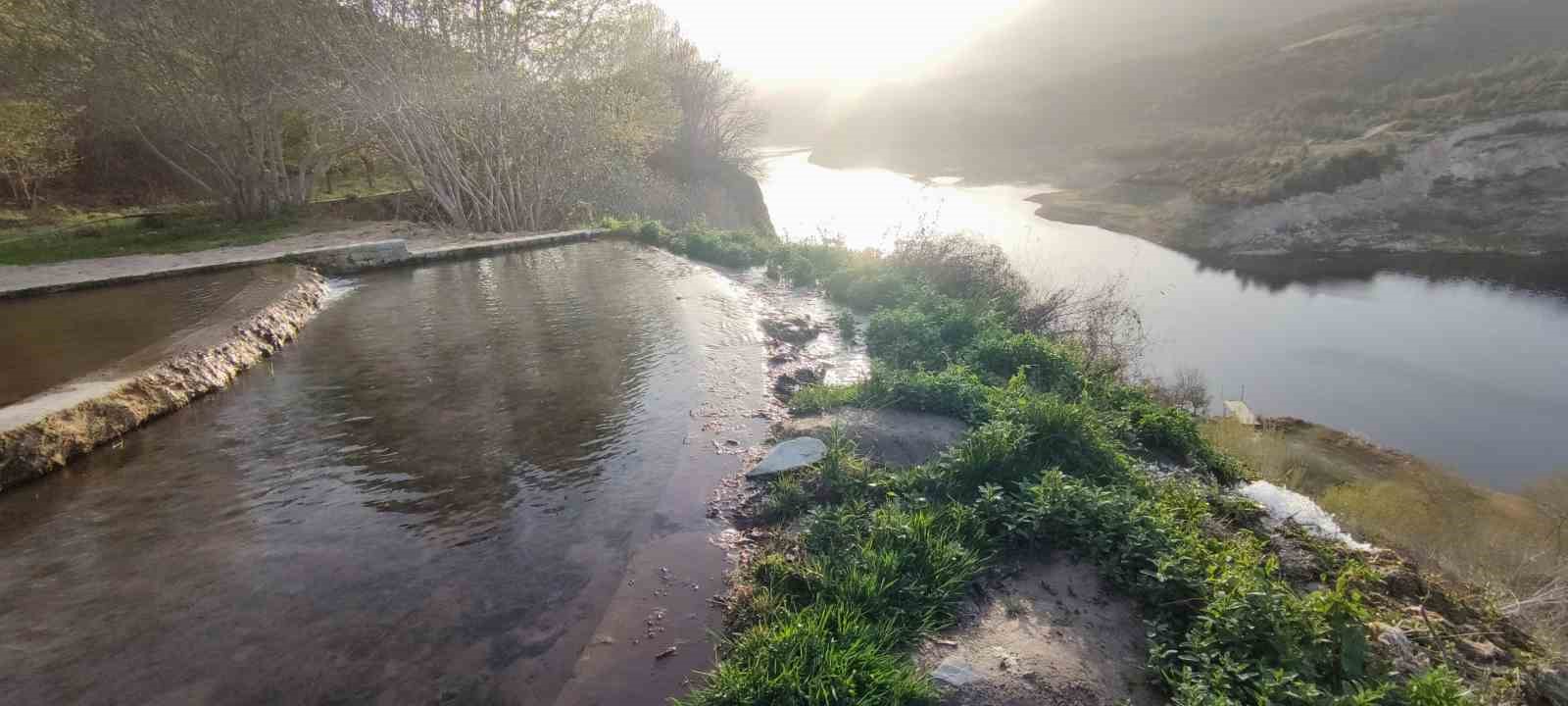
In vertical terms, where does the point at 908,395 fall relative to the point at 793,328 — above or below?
below

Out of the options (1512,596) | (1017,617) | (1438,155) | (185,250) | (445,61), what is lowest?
(1512,596)

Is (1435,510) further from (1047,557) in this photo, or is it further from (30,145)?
(30,145)


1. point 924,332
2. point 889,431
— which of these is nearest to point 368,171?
point 924,332

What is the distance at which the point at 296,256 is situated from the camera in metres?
13.9

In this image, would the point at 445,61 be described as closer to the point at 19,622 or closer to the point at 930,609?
the point at 19,622

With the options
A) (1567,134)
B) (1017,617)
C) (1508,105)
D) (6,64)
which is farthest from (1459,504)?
(1508,105)

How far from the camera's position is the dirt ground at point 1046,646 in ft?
11.6

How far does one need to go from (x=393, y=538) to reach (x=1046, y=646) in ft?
14.4

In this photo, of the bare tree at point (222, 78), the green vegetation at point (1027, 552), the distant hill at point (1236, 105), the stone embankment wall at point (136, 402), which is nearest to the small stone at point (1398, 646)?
the green vegetation at point (1027, 552)

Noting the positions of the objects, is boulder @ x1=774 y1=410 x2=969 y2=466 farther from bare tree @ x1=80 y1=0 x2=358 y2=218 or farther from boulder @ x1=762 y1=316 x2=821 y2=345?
bare tree @ x1=80 y1=0 x2=358 y2=218

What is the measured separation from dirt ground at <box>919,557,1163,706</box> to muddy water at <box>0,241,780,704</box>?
1420 mm

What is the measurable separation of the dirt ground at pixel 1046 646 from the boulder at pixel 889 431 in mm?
1797

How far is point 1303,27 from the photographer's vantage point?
207 ft

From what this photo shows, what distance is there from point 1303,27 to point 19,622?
3336 inches
